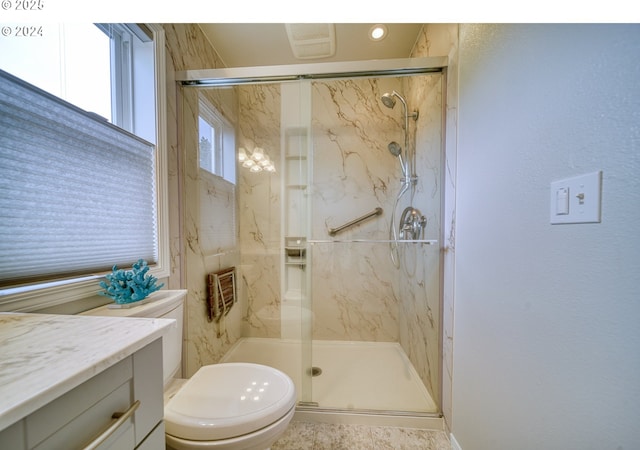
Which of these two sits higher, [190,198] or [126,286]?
[190,198]

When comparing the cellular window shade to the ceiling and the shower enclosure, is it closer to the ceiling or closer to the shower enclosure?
the shower enclosure

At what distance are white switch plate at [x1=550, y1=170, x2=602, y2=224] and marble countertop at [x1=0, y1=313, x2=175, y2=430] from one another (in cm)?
103

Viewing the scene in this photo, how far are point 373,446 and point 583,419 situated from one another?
0.94m

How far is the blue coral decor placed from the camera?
0.83m

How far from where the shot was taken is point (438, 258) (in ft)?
4.18

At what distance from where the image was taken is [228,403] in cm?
81

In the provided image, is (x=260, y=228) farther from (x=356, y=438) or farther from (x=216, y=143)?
(x=356, y=438)

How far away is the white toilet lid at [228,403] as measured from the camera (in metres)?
0.71

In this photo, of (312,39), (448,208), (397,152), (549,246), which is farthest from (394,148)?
(549,246)

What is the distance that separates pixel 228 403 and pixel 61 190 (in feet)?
3.19

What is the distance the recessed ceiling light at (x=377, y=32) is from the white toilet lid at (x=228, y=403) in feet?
6.73

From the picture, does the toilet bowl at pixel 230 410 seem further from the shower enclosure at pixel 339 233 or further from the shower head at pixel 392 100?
the shower head at pixel 392 100
